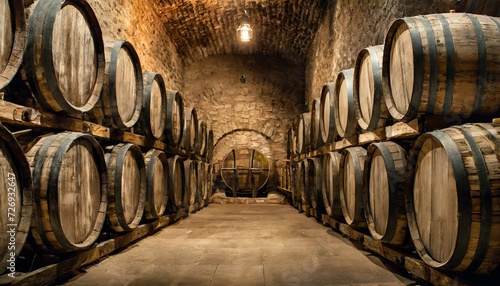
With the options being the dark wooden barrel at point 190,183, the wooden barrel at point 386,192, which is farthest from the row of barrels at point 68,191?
the wooden barrel at point 386,192

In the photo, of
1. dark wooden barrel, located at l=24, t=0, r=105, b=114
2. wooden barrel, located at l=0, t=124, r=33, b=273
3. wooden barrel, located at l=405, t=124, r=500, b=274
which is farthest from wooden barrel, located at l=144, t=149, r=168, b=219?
wooden barrel, located at l=405, t=124, r=500, b=274

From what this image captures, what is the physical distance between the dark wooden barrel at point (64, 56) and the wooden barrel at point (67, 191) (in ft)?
0.98

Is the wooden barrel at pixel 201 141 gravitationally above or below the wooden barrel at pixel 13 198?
above

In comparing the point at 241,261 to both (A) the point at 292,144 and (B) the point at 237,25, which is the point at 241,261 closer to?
(A) the point at 292,144

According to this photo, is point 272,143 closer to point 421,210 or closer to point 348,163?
point 348,163

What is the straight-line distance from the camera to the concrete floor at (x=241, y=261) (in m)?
2.43

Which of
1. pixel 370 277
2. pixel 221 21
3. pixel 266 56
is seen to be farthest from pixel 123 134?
pixel 266 56

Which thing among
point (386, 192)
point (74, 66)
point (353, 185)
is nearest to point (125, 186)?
point (74, 66)

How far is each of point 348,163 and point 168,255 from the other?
2039mm

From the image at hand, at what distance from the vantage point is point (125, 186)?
333 centimetres

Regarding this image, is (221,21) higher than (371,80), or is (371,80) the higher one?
(221,21)

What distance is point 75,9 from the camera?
262 cm

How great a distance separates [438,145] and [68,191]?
243cm

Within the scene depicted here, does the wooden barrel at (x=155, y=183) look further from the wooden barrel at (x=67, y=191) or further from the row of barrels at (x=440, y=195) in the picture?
the row of barrels at (x=440, y=195)
